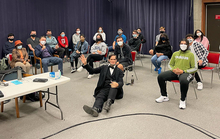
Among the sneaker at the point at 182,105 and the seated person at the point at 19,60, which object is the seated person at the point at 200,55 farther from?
the seated person at the point at 19,60

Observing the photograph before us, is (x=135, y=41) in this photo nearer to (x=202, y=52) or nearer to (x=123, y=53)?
(x=123, y=53)

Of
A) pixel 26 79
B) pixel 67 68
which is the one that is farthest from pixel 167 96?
pixel 67 68

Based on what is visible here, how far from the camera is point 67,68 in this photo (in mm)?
7578

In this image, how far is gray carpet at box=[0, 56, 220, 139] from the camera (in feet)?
10.7

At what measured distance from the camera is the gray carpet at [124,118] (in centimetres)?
325

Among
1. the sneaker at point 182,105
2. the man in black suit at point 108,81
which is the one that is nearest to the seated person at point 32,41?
the man in black suit at point 108,81

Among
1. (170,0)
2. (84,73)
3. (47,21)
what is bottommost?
(84,73)

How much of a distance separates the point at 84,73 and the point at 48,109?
8.94ft

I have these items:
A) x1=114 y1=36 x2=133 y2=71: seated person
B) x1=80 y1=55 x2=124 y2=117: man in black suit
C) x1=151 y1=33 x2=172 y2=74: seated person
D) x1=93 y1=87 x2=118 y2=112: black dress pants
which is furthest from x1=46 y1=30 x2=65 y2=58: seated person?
x1=93 y1=87 x2=118 y2=112: black dress pants

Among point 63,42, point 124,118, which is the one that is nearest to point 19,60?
point 63,42

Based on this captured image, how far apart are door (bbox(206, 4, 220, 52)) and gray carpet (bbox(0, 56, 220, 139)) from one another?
3.99 metres

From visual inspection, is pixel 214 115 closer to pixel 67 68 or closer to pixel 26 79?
pixel 26 79

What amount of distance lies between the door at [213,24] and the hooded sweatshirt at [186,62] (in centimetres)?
492

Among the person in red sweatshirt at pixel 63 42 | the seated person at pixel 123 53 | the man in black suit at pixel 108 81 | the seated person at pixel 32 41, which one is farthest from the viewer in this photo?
the person in red sweatshirt at pixel 63 42
